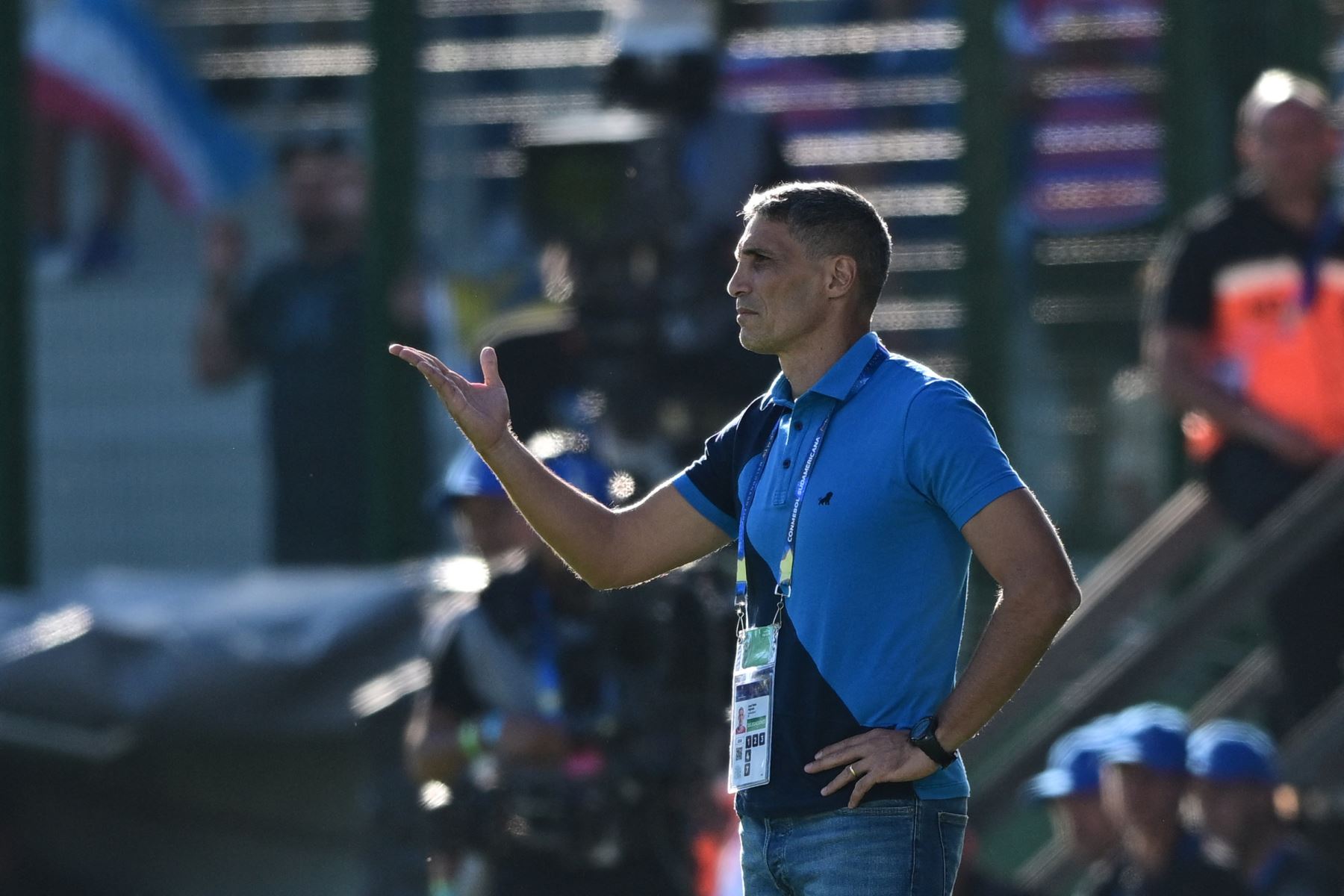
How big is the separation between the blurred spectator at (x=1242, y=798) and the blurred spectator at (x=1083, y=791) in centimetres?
27

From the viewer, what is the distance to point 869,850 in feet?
9.68

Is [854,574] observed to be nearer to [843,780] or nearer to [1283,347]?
[843,780]

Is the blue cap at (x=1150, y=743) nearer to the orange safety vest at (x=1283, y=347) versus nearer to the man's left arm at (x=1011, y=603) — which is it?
the orange safety vest at (x=1283, y=347)

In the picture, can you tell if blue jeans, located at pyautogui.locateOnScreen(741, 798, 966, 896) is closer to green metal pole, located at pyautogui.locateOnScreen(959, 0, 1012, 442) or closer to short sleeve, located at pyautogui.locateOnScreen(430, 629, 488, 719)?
short sleeve, located at pyautogui.locateOnScreen(430, 629, 488, 719)

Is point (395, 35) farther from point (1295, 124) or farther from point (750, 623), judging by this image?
point (750, 623)

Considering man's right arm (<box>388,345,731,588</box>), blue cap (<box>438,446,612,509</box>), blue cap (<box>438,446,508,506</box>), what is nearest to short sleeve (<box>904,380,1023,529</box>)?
man's right arm (<box>388,345,731,588</box>)

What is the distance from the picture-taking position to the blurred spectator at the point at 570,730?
551 cm

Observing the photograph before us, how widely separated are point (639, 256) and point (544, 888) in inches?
71.2

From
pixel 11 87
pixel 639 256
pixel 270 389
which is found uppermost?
pixel 11 87

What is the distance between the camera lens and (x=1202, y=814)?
19.1ft

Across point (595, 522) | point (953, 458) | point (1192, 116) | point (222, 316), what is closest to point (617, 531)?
point (595, 522)

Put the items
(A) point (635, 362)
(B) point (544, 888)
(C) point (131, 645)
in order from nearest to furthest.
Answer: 1. (B) point (544, 888)
2. (A) point (635, 362)
3. (C) point (131, 645)

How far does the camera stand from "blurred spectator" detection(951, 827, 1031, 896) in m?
5.75

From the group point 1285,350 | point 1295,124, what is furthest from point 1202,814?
point 1295,124
